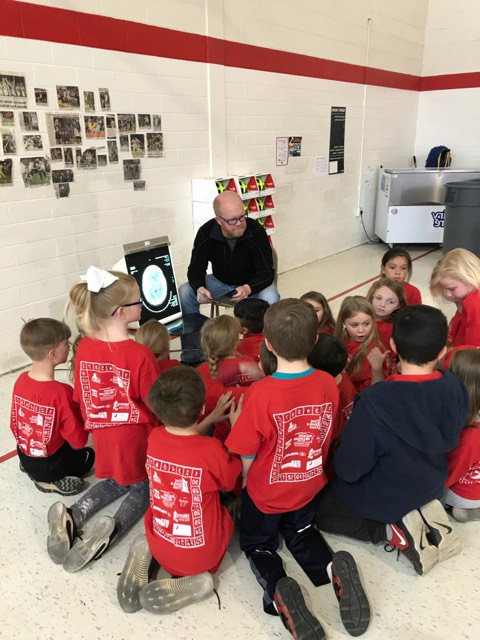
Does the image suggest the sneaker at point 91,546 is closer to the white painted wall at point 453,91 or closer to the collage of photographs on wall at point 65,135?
the collage of photographs on wall at point 65,135

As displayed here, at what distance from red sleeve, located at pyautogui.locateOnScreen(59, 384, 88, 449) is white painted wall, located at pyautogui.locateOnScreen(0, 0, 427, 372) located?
175 cm

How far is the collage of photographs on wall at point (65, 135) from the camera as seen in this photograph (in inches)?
132

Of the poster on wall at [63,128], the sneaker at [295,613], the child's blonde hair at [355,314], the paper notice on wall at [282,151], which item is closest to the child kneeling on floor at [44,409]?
the sneaker at [295,613]

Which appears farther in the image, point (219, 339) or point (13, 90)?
point (13, 90)

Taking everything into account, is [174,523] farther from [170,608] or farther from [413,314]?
[413,314]

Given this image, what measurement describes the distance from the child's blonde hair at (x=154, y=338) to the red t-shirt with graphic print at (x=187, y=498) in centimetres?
Answer: 67

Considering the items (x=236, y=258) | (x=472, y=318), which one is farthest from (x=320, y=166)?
(x=472, y=318)

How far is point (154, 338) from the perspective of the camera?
234cm

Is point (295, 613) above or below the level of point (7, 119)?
below

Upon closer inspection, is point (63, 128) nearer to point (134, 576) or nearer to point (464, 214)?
point (134, 576)

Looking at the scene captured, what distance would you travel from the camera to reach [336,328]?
8.99 feet

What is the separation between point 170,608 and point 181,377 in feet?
2.65

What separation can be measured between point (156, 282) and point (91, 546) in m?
1.81

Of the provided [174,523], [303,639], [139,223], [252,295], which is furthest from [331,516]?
[139,223]
